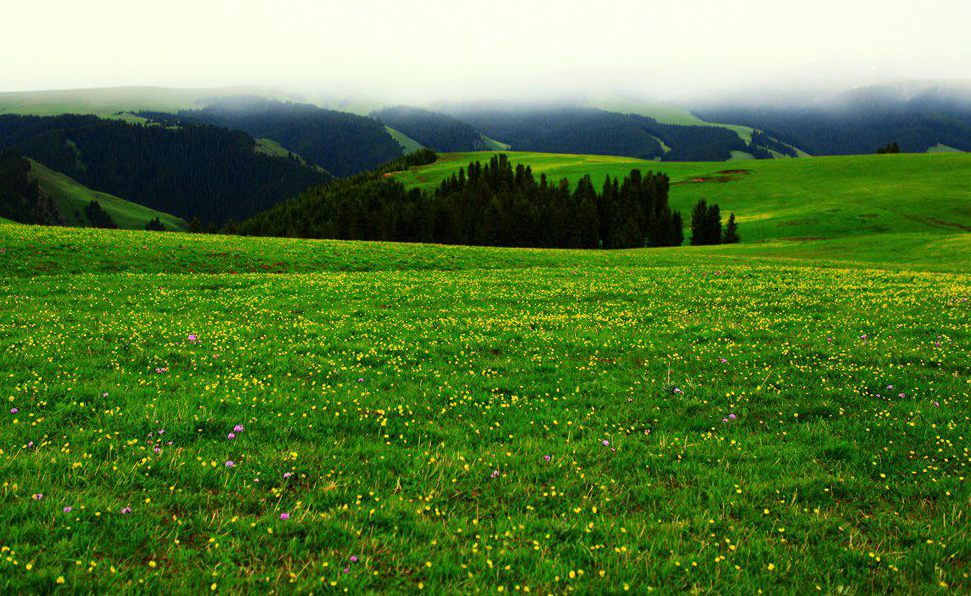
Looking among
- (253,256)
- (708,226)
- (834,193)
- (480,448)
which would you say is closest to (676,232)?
(708,226)

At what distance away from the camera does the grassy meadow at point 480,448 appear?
517cm

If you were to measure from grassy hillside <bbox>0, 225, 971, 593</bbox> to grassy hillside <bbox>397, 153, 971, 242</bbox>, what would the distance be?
9334 cm

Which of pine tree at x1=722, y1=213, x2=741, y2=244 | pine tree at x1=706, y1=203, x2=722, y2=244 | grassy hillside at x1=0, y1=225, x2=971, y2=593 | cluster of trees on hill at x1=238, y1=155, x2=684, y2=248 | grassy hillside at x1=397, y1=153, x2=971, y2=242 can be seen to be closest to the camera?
grassy hillside at x1=0, y1=225, x2=971, y2=593

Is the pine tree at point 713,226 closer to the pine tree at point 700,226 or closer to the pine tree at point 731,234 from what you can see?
the pine tree at point 700,226

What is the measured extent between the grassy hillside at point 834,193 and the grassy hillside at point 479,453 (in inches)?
3675

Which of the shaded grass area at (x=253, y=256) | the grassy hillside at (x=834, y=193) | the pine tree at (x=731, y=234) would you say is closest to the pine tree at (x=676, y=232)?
the pine tree at (x=731, y=234)

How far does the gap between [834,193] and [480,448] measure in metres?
150

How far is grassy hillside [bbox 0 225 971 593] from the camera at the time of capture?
5.16 metres

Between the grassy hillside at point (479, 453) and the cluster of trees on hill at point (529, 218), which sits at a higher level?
the cluster of trees on hill at point (529, 218)

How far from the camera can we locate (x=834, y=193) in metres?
124

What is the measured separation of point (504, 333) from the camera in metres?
15.6

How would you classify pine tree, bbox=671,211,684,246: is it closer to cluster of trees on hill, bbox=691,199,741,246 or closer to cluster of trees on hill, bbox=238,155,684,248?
cluster of trees on hill, bbox=238,155,684,248

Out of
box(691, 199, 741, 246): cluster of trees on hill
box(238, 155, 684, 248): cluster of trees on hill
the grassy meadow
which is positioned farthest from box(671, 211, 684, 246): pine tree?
the grassy meadow

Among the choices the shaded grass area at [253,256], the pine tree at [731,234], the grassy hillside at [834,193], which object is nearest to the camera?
the shaded grass area at [253,256]
